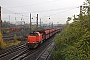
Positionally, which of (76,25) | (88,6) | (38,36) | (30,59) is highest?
(88,6)

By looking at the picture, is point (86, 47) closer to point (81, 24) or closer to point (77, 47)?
point (77, 47)

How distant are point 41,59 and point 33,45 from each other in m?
8.70

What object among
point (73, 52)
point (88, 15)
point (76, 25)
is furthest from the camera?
point (76, 25)

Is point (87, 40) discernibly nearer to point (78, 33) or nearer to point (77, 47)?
point (77, 47)

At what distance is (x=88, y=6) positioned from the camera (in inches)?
489

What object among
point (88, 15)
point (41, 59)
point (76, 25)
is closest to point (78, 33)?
point (76, 25)

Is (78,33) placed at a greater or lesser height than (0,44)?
greater

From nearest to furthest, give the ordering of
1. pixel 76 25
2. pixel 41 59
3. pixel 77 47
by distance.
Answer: pixel 77 47, pixel 76 25, pixel 41 59

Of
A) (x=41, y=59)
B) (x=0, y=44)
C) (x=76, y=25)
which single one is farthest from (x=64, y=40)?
(x=0, y=44)

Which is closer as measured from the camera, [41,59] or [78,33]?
[78,33]

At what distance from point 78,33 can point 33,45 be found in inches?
843

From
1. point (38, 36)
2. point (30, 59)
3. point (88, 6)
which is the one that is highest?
point (88, 6)

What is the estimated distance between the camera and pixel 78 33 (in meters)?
12.7

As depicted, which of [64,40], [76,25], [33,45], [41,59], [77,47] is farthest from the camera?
[33,45]
